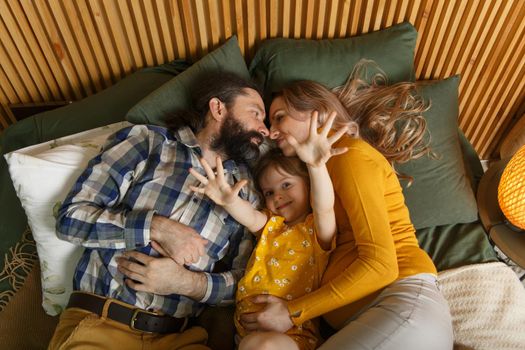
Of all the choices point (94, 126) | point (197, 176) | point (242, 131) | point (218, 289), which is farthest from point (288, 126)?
point (94, 126)

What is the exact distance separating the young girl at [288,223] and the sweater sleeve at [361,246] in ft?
0.24

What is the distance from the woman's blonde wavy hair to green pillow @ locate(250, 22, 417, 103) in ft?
0.27

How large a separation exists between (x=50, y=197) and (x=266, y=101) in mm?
927

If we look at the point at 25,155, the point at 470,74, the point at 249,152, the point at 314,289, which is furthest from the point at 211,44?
the point at 470,74

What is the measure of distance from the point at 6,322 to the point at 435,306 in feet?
4.78

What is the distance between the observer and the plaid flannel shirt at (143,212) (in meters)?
1.32

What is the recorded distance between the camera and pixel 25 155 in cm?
140

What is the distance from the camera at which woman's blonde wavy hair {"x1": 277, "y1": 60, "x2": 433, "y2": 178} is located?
1.55 meters

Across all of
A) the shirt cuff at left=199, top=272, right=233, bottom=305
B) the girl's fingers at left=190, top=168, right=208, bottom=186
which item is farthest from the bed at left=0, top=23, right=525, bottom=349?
the girl's fingers at left=190, top=168, right=208, bottom=186

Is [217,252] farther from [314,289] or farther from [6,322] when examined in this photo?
[6,322]

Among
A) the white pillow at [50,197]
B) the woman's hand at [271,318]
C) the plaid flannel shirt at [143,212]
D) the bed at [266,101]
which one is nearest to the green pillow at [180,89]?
the bed at [266,101]

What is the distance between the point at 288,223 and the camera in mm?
1482

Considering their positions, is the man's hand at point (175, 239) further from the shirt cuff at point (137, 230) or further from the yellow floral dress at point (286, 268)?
the yellow floral dress at point (286, 268)

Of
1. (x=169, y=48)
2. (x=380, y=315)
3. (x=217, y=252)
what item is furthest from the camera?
(x=169, y=48)
